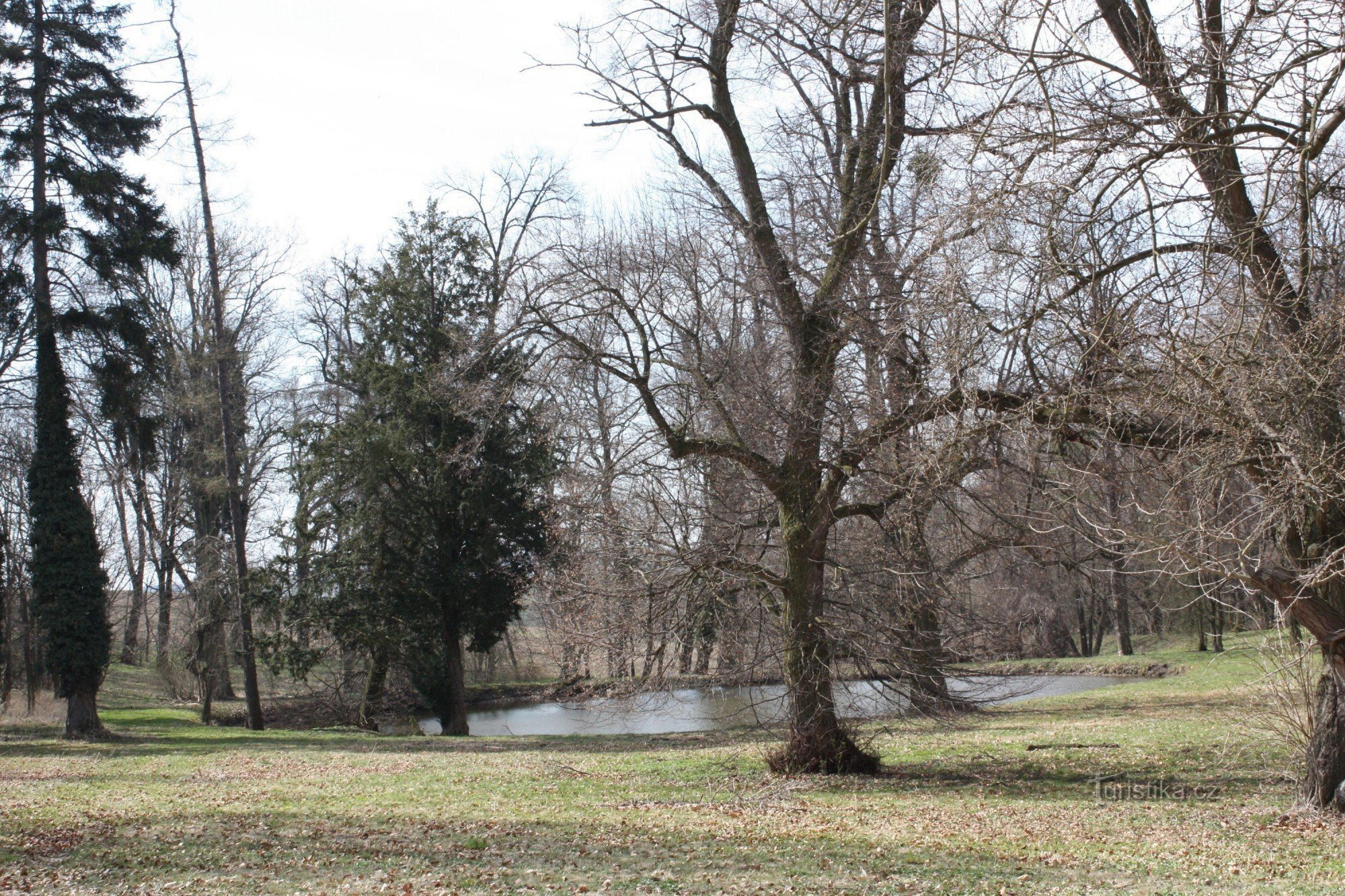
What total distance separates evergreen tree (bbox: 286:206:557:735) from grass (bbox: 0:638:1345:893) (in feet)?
20.8

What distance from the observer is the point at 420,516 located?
22000 mm

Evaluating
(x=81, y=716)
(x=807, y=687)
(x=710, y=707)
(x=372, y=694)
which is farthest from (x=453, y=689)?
(x=807, y=687)

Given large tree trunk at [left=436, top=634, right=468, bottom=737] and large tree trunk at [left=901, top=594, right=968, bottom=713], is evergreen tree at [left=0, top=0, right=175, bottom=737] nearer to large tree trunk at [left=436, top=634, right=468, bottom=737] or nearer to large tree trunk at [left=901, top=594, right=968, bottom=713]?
large tree trunk at [left=436, top=634, right=468, bottom=737]

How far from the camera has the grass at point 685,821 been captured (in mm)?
6434

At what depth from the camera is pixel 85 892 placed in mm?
Answer: 6012

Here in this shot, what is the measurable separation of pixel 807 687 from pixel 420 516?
13.3 metres

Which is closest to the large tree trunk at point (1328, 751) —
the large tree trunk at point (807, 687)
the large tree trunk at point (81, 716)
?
the large tree trunk at point (807, 687)

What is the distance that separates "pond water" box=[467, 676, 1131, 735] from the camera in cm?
1112

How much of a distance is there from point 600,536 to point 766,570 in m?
2.73

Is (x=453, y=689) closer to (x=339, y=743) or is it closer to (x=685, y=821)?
(x=339, y=743)

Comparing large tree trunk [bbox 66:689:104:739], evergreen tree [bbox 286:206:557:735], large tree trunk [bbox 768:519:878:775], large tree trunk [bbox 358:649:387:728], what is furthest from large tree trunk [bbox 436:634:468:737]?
large tree trunk [bbox 768:519:878:775]

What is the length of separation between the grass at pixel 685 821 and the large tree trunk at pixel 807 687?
38 centimetres

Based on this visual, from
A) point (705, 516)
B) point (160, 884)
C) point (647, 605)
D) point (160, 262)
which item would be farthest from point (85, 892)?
point (160, 262)

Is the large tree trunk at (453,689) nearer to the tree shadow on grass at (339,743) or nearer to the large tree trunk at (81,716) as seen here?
the tree shadow on grass at (339,743)
